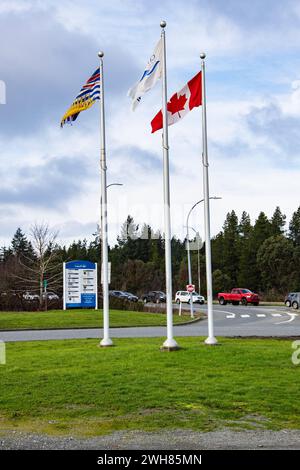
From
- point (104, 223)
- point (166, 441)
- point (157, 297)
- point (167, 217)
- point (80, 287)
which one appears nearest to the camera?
point (166, 441)

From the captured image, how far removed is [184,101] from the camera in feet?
53.1

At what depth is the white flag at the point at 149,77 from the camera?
52.2 ft

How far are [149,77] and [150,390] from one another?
846 centimetres

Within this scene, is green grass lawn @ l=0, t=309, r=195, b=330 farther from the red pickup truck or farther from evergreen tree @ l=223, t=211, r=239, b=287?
evergreen tree @ l=223, t=211, r=239, b=287

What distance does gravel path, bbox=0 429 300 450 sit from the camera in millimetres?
7785

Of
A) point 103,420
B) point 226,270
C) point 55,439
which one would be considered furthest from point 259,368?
point 226,270

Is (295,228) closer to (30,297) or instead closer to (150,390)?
(30,297)

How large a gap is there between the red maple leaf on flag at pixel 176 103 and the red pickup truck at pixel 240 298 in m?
47.5

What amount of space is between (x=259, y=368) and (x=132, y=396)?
320 centimetres

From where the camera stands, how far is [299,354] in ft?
46.8

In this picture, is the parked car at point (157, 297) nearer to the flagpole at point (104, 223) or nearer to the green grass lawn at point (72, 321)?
the green grass lawn at point (72, 321)

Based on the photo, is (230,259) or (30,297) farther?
(230,259)

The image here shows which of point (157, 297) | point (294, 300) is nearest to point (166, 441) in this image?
point (294, 300)
